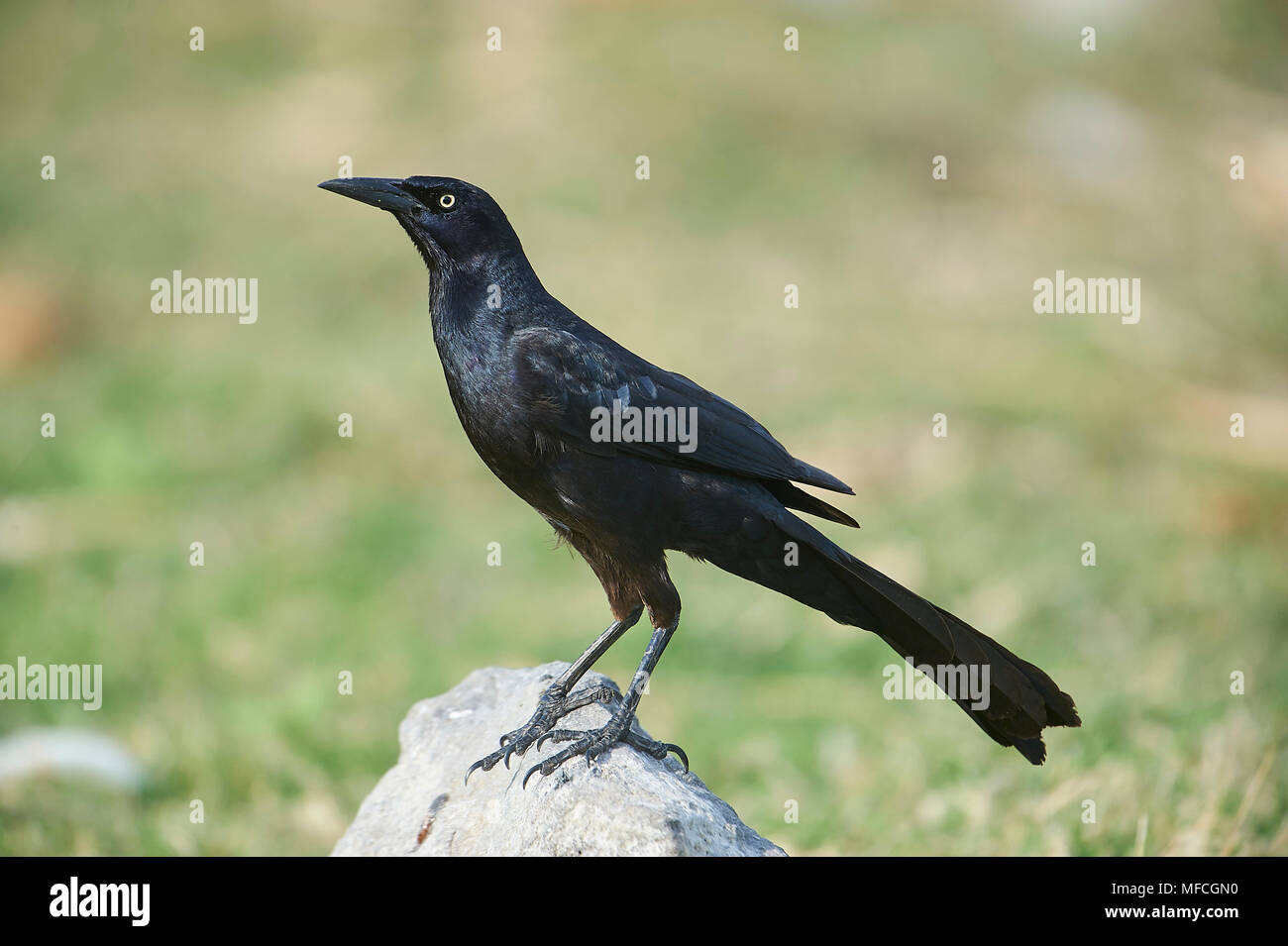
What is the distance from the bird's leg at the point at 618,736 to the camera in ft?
13.9

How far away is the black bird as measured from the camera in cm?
438

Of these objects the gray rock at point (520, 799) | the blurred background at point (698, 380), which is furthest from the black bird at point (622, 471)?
the blurred background at point (698, 380)

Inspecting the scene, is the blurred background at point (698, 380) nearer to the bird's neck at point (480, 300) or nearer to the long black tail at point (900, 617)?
the long black tail at point (900, 617)

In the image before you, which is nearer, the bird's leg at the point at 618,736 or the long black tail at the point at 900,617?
the bird's leg at the point at 618,736

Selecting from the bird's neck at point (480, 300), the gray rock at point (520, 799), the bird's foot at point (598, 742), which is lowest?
the gray rock at point (520, 799)

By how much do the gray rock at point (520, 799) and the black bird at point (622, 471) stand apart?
13 cm

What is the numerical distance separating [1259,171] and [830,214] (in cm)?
635

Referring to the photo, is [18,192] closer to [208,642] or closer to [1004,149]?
[208,642]

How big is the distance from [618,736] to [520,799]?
41 cm

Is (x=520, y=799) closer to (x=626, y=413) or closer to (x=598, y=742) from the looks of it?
(x=598, y=742)

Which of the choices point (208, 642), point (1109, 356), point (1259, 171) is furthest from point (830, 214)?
point (208, 642)

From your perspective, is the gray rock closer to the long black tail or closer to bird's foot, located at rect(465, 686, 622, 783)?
bird's foot, located at rect(465, 686, 622, 783)

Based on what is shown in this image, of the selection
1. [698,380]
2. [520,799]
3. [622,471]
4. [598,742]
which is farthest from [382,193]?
[698,380]

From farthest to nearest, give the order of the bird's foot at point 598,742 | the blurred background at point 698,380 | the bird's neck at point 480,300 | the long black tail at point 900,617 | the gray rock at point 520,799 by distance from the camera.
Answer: the blurred background at point 698,380 → the bird's neck at point 480,300 → the long black tail at point 900,617 → the bird's foot at point 598,742 → the gray rock at point 520,799
